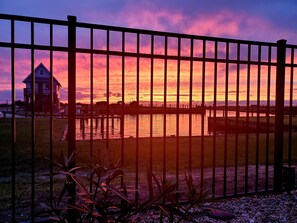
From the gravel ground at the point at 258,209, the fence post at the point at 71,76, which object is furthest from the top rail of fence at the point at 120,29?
the gravel ground at the point at 258,209

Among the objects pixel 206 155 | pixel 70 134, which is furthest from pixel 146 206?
pixel 206 155

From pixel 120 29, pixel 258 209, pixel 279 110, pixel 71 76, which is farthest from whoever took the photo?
pixel 279 110

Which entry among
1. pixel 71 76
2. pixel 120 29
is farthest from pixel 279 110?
pixel 71 76

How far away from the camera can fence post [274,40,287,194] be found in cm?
423

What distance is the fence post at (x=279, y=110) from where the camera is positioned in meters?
4.23

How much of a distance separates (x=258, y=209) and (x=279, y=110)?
5.09ft

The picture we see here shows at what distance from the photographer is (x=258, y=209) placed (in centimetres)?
367

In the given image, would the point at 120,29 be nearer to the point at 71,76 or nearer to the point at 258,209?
the point at 71,76

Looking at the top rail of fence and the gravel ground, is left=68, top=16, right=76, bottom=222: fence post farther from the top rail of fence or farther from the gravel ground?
the gravel ground

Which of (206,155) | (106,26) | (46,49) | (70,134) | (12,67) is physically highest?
(106,26)

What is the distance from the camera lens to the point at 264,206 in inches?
149

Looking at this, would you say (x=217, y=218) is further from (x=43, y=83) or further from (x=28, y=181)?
(x=43, y=83)

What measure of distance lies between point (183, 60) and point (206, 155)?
16.1 ft

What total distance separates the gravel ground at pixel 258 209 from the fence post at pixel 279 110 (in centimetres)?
29
